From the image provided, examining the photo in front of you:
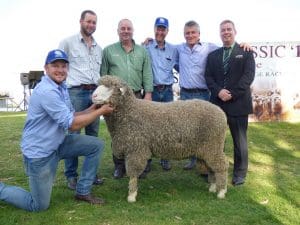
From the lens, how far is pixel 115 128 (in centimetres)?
577

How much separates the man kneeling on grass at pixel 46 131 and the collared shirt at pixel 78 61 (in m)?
0.85

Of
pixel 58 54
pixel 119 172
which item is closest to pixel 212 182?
pixel 119 172

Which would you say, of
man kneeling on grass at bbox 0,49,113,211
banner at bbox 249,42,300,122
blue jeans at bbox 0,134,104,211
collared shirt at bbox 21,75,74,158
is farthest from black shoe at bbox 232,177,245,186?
banner at bbox 249,42,300,122

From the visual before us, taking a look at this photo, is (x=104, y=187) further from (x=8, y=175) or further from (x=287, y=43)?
(x=287, y=43)

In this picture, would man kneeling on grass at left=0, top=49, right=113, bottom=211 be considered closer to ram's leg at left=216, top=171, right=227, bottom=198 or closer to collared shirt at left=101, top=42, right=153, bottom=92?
collared shirt at left=101, top=42, right=153, bottom=92

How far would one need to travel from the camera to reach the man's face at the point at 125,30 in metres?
6.33

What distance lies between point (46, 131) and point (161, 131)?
1.59m

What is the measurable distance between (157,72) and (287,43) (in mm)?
7166

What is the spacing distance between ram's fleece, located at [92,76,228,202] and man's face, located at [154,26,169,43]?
1.57 meters

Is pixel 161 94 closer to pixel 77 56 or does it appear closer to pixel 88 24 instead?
pixel 77 56

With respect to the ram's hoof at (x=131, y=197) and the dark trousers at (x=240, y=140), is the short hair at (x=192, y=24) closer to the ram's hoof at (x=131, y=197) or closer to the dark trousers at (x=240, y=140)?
the dark trousers at (x=240, y=140)

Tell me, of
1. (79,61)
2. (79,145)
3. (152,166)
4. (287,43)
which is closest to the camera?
(79,145)

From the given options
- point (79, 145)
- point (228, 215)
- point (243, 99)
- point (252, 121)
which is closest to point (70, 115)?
point (79, 145)

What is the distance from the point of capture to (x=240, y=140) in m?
6.50
